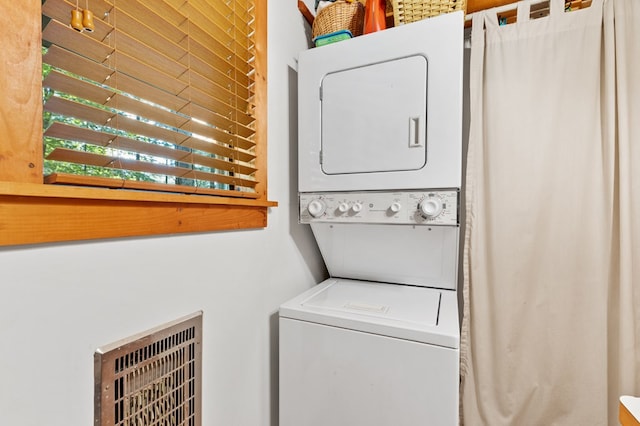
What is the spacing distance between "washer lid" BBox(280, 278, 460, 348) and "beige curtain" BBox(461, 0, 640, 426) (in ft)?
1.42

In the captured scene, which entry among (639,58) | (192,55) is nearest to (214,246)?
(192,55)

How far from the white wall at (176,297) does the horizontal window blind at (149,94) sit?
0.22 metres

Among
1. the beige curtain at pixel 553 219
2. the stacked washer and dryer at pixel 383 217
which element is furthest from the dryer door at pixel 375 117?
the beige curtain at pixel 553 219

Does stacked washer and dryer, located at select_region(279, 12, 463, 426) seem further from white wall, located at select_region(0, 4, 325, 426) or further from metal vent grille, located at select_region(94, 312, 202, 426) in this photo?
metal vent grille, located at select_region(94, 312, 202, 426)

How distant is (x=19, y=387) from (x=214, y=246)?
0.66 metres

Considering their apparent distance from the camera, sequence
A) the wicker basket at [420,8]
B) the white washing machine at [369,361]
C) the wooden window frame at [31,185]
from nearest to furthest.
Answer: the wooden window frame at [31,185], the white washing machine at [369,361], the wicker basket at [420,8]

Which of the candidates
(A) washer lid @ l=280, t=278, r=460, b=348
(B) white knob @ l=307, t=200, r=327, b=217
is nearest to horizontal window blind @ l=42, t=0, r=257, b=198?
(B) white knob @ l=307, t=200, r=327, b=217

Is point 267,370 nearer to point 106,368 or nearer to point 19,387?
point 106,368

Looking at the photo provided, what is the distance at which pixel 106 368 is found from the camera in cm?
85

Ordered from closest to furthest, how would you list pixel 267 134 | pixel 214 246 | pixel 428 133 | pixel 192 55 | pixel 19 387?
1. pixel 19 387
2. pixel 192 55
3. pixel 214 246
4. pixel 428 133
5. pixel 267 134

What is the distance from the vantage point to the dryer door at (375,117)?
1.41 m

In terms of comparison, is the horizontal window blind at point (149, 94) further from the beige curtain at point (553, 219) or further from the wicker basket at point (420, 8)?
the beige curtain at point (553, 219)

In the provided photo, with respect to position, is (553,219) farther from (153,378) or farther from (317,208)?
(153,378)

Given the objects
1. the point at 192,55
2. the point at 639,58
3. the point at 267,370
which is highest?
the point at 639,58
